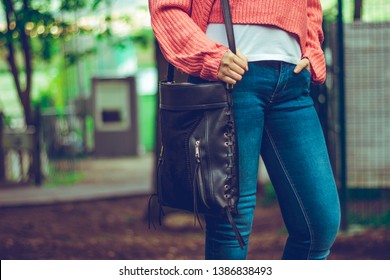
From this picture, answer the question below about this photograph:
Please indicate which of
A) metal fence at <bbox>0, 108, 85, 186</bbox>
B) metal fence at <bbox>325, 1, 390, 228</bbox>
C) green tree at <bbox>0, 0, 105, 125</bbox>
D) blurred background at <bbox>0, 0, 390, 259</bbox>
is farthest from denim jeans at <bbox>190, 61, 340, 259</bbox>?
metal fence at <bbox>0, 108, 85, 186</bbox>

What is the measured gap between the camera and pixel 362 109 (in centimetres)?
604

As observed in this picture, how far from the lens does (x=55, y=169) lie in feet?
33.0

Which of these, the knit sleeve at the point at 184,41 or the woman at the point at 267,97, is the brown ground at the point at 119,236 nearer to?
the woman at the point at 267,97

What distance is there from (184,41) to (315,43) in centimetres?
53

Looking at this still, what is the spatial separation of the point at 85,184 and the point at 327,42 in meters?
3.90

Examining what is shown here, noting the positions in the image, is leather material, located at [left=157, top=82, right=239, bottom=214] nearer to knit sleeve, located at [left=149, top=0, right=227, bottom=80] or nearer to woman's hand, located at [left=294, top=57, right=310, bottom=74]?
knit sleeve, located at [left=149, top=0, right=227, bottom=80]

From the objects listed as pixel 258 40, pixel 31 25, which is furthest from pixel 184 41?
pixel 31 25

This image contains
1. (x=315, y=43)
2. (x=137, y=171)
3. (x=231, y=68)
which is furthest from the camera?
(x=137, y=171)

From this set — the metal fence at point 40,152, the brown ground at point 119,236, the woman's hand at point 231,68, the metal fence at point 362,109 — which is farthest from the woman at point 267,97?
the metal fence at point 40,152

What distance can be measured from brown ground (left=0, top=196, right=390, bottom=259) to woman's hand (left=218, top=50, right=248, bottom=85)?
279 cm

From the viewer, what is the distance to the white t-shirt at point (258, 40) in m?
2.62

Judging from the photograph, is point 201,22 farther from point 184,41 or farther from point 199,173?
point 199,173

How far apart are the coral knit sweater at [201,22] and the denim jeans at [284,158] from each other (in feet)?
0.45
